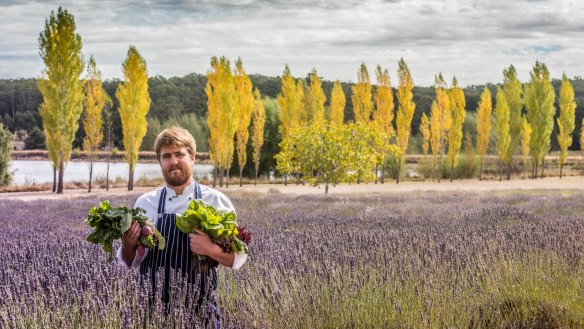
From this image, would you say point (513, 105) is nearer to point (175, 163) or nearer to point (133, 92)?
point (133, 92)

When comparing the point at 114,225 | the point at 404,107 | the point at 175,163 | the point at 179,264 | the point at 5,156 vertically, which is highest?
the point at 404,107

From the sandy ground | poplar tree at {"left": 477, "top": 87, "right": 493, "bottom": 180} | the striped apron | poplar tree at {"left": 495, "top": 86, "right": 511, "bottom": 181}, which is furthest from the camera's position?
poplar tree at {"left": 477, "top": 87, "right": 493, "bottom": 180}

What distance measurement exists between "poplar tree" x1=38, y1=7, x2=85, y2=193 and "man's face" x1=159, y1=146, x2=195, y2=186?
1124 inches

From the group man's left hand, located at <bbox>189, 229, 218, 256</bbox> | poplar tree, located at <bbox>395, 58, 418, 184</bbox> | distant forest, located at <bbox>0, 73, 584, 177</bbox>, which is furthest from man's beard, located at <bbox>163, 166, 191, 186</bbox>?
distant forest, located at <bbox>0, 73, 584, 177</bbox>

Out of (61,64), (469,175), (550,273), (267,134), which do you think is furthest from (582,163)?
(550,273)

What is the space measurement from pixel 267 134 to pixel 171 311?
44.4m

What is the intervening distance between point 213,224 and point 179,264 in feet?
1.83

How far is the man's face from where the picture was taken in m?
3.52

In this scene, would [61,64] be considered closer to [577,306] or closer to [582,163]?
[577,306]

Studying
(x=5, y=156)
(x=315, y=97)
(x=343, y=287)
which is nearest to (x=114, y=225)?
(x=343, y=287)

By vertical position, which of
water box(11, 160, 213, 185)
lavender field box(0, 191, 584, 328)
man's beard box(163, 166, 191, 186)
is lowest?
water box(11, 160, 213, 185)

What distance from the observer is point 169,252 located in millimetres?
3621

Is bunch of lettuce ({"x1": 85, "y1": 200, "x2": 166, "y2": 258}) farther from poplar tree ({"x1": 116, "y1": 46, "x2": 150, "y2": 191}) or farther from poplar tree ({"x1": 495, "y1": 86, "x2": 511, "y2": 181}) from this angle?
poplar tree ({"x1": 495, "y1": 86, "x2": 511, "y2": 181})

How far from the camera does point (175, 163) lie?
11.5 ft
